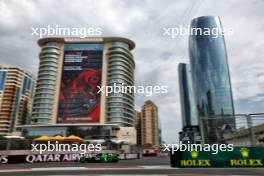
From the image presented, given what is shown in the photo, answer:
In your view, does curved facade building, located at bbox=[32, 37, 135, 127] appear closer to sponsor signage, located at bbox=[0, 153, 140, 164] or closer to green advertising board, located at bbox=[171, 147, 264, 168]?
sponsor signage, located at bbox=[0, 153, 140, 164]

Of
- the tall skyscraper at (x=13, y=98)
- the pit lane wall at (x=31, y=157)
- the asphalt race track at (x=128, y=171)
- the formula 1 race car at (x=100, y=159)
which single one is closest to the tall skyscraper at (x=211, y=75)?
the tall skyscraper at (x=13, y=98)

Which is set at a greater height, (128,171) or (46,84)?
(46,84)

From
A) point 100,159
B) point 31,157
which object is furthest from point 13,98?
point 100,159

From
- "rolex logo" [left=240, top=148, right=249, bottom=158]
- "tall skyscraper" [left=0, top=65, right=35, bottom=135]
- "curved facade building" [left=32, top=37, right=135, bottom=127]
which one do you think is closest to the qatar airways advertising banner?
"curved facade building" [left=32, top=37, right=135, bottom=127]

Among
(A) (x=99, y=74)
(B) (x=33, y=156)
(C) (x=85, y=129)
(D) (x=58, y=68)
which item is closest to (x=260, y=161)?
(B) (x=33, y=156)

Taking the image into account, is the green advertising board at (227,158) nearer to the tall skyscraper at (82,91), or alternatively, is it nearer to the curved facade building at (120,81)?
the tall skyscraper at (82,91)

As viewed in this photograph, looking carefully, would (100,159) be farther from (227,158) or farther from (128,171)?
(227,158)

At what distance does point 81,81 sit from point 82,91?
4.38 metres

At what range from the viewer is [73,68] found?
10062 centimetres

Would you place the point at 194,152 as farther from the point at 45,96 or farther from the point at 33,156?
the point at 45,96

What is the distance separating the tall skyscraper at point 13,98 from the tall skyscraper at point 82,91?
46.8m

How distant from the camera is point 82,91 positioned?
9725 cm

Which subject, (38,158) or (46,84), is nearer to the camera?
(38,158)

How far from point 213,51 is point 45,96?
111985 mm
